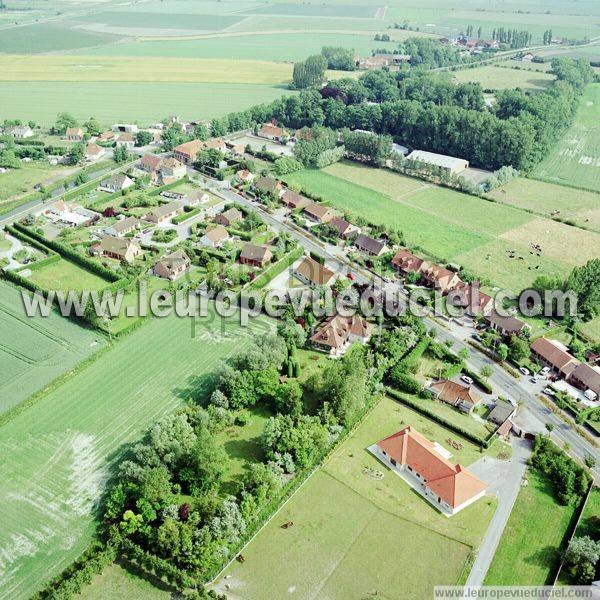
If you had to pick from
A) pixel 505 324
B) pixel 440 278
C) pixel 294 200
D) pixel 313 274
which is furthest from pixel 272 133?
pixel 505 324

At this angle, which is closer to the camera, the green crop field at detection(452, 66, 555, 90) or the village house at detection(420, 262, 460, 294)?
the village house at detection(420, 262, 460, 294)

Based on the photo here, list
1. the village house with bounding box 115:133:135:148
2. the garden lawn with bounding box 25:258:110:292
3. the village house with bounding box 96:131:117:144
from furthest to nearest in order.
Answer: the village house with bounding box 96:131:117:144 < the village house with bounding box 115:133:135:148 < the garden lawn with bounding box 25:258:110:292

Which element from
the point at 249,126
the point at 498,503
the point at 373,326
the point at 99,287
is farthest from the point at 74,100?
the point at 498,503

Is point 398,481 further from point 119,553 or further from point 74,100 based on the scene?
point 74,100

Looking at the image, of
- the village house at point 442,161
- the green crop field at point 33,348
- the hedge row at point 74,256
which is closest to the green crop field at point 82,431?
the green crop field at point 33,348

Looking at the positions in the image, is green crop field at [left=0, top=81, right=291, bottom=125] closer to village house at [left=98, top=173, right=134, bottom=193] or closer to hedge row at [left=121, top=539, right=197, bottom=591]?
village house at [left=98, top=173, right=134, bottom=193]

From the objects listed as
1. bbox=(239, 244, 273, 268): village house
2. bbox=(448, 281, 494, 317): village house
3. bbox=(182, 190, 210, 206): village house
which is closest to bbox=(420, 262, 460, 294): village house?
bbox=(448, 281, 494, 317): village house

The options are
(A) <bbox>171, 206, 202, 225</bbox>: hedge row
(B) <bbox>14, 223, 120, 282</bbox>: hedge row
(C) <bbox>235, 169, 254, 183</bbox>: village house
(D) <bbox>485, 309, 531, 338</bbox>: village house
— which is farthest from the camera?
(C) <bbox>235, 169, 254, 183</bbox>: village house

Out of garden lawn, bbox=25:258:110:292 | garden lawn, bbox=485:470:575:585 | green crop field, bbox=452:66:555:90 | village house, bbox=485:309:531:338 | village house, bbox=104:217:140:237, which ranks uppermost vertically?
green crop field, bbox=452:66:555:90
